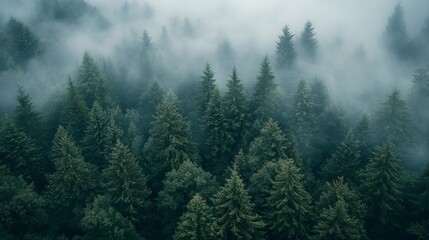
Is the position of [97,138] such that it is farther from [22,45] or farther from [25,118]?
[22,45]

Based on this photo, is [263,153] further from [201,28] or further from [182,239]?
[201,28]

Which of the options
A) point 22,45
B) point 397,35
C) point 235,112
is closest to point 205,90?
point 235,112

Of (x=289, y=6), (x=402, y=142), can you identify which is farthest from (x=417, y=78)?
(x=289, y=6)

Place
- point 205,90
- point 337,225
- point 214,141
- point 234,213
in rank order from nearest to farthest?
point 337,225, point 234,213, point 214,141, point 205,90

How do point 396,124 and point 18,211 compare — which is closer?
point 18,211

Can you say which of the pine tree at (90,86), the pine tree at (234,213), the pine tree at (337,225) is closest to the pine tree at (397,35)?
the pine tree at (337,225)

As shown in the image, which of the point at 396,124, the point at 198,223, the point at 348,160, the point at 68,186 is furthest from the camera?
the point at 396,124

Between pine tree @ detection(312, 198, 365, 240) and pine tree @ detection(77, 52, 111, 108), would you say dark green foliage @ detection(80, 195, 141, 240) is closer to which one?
pine tree @ detection(312, 198, 365, 240)
